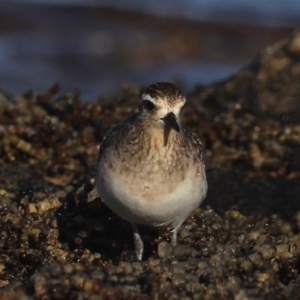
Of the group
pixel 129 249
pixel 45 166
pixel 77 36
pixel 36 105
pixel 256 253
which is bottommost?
pixel 256 253

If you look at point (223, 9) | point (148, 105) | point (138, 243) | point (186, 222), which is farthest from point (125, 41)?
point (148, 105)

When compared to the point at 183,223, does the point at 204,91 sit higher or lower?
higher

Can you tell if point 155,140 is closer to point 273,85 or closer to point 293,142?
point 293,142

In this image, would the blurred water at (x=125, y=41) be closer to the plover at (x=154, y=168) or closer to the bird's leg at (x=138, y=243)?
the bird's leg at (x=138, y=243)

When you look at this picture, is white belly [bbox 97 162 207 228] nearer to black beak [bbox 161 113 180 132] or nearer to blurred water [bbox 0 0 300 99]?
black beak [bbox 161 113 180 132]

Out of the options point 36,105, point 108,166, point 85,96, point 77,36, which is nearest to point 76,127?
point 36,105

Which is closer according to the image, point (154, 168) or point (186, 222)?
point (154, 168)

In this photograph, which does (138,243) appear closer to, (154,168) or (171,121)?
(154,168)

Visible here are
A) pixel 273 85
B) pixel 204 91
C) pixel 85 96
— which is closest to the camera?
pixel 273 85
